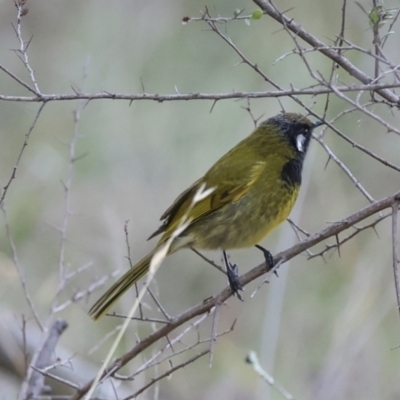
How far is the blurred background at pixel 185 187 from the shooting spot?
5852 mm

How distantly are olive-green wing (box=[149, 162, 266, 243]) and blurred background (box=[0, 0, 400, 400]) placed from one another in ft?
5.55

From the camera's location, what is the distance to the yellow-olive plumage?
12.9ft

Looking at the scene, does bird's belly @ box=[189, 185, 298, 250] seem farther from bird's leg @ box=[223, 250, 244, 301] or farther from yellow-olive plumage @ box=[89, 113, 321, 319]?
bird's leg @ box=[223, 250, 244, 301]

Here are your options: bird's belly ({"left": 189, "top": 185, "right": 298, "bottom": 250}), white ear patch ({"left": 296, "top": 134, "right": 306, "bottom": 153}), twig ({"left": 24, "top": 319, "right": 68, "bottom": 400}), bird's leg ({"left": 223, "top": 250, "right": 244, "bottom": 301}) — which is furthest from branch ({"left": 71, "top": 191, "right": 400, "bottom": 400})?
white ear patch ({"left": 296, "top": 134, "right": 306, "bottom": 153})

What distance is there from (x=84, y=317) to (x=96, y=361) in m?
0.41

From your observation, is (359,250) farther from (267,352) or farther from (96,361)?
(96,361)

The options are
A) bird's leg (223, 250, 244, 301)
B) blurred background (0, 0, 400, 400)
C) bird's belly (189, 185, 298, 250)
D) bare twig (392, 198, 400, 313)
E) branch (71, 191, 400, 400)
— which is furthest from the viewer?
blurred background (0, 0, 400, 400)

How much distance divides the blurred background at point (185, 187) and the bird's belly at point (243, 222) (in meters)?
1.58

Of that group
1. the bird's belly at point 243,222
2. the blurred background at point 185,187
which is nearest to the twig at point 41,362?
the bird's belly at point 243,222

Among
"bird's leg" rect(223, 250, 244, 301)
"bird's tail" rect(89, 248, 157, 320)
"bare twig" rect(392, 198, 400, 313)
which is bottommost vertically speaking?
"bare twig" rect(392, 198, 400, 313)

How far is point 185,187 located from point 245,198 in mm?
2930

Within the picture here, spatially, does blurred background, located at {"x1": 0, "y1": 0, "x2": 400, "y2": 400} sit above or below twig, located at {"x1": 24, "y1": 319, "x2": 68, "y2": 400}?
above

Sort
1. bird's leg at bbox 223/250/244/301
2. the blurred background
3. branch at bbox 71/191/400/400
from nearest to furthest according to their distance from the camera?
branch at bbox 71/191/400/400 → bird's leg at bbox 223/250/244/301 → the blurred background

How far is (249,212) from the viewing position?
3.96m
